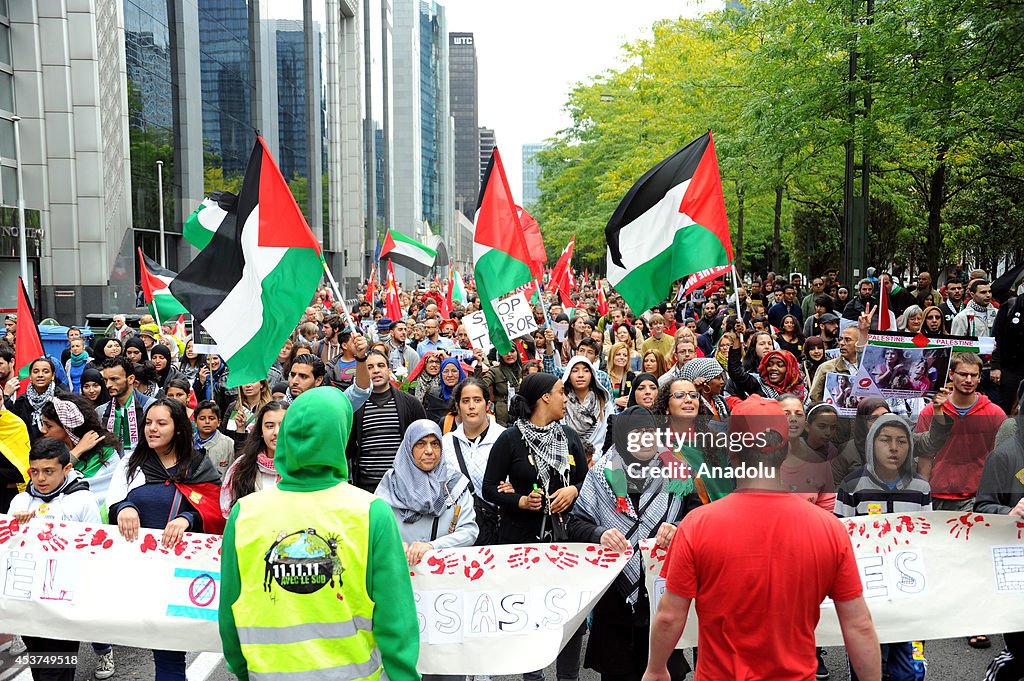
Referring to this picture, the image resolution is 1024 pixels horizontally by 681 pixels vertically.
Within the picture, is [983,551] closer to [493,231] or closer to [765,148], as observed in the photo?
[493,231]

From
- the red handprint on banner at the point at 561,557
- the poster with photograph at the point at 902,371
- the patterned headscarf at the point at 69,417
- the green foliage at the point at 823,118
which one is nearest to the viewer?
the red handprint on banner at the point at 561,557

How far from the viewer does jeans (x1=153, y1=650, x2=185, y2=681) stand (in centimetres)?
495

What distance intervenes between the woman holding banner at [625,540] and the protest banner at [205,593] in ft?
0.34

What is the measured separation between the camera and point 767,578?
314 centimetres

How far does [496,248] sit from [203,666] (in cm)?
536

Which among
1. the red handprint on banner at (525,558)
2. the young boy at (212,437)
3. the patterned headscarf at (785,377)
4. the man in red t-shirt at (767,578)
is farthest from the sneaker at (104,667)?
the patterned headscarf at (785,377)

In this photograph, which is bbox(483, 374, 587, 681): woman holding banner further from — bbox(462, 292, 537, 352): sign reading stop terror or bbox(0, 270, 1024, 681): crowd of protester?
bbox(462, 292, 537, 352): sign reading stop terror

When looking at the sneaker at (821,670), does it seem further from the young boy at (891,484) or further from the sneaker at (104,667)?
the sneaker at (104,667)

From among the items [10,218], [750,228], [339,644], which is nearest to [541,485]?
[339,644]

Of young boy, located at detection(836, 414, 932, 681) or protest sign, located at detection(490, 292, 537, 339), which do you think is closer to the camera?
young boy, located at detection(836, 414, 932, 681)

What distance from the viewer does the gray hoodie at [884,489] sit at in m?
4.93

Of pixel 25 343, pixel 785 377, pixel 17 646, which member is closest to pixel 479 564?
pixel 17 646

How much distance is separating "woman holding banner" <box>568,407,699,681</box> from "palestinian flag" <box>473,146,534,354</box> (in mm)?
5053

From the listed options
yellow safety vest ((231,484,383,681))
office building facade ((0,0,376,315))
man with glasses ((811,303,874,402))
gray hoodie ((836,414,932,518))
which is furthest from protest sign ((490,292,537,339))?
office building facade ((0,0,376,315))
